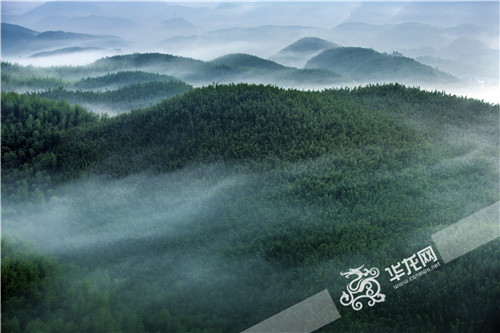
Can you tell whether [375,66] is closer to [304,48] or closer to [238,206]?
[304,48]

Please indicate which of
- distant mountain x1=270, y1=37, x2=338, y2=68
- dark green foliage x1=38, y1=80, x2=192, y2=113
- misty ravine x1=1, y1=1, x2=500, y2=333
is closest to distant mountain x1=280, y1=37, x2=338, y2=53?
distant mountain x1=270, y1=37, x2=338, y2=68

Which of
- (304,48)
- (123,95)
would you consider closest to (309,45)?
(304,48)

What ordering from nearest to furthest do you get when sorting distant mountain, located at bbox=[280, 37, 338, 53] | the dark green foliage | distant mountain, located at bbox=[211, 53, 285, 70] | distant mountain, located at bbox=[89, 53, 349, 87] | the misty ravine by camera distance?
the misty ravine < the dark green foliage < distant mountain, located at bbox=[89, 53, 349, 87] < distant mountain, located at bbox=[211, 53, 285, 70] < distant mountain, located at bbox=[280, 37, 338, 53]

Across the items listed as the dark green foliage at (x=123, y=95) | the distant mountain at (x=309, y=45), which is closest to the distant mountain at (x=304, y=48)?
the distant mountain at (x=309, y=45)

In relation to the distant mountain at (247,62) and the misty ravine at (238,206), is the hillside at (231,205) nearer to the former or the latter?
the misty ravine at (238,206)

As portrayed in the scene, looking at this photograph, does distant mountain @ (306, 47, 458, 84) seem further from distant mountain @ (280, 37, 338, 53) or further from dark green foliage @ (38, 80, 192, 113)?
dark green foliage @ (38, 80, 192, 113)

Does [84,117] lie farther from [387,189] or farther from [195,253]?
[387,189]

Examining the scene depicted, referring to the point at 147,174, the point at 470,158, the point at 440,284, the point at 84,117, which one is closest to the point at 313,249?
the point at 440,284
